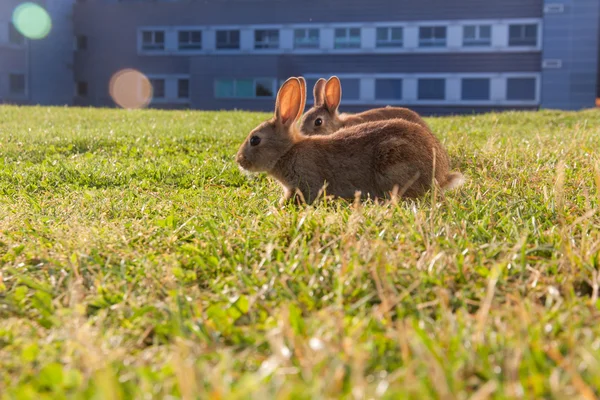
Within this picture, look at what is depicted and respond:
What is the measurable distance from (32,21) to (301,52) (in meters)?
19.5

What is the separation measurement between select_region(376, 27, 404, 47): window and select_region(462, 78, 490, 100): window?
5.07 metres

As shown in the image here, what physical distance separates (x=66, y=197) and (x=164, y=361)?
3.20m

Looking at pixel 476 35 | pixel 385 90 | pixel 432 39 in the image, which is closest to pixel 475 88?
pixel 476 35

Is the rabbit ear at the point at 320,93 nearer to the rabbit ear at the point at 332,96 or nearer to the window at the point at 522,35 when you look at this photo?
the rabbit ear at the point at 332,96

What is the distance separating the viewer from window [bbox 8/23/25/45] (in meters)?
45.6

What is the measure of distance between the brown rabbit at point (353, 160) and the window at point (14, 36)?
45623mm

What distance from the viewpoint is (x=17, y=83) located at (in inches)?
1841

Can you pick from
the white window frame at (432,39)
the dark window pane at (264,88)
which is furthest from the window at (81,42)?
the white window frame at (432,39)

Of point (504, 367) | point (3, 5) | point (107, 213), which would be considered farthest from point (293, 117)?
point (3, 5)

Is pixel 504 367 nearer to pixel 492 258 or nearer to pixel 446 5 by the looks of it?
pixel 492 258

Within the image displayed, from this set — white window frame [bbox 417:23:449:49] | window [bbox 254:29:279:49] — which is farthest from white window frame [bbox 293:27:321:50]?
white window frame [bbox 417:23:449:49]

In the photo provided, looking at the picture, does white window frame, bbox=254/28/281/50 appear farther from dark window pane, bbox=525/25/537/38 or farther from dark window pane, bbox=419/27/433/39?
dark window pane, bbox=525/25/537/38

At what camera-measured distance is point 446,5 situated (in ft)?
143

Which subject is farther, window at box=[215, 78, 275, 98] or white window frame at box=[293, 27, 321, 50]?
white window frame at box=[293, 27, 321, 50]
